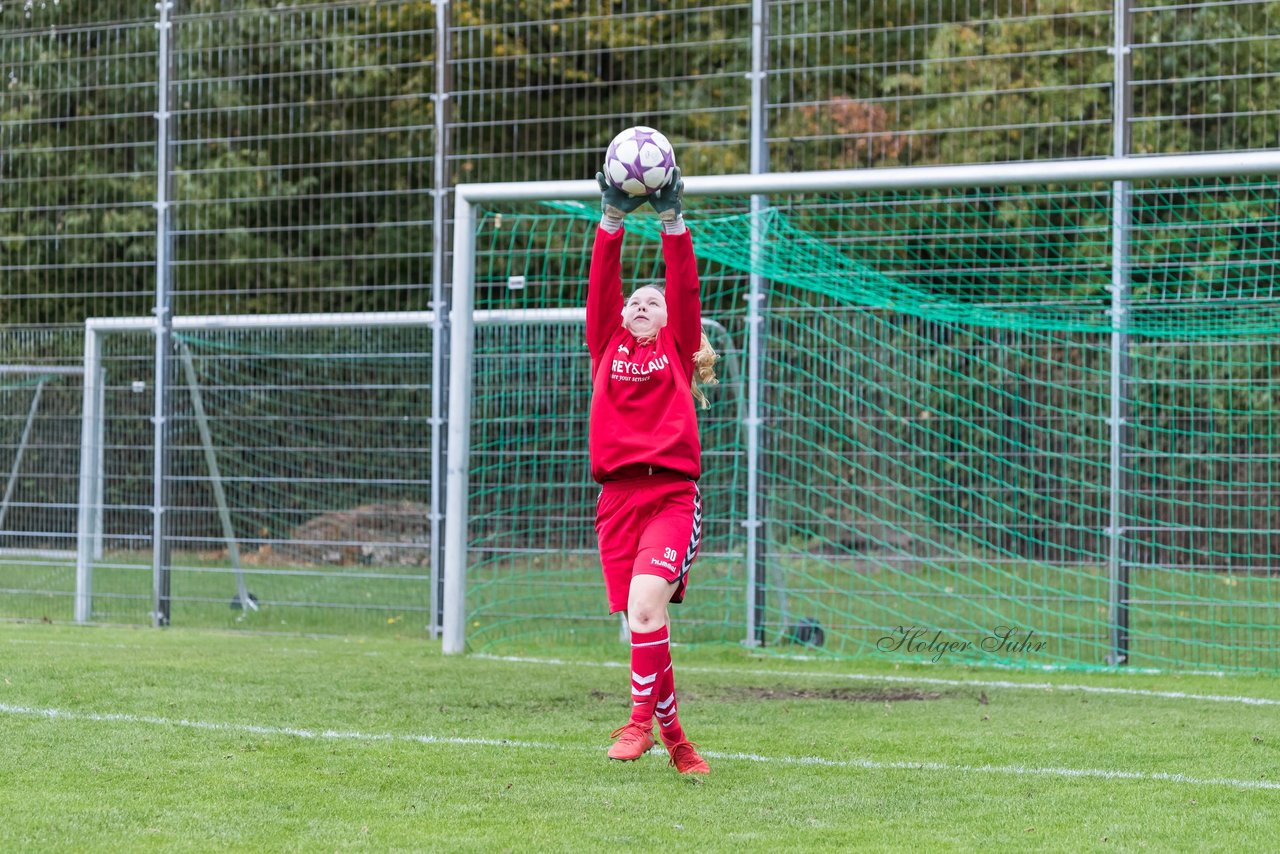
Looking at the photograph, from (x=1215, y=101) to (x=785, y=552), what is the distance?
4.31 meters

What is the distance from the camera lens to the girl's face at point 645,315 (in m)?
5.32

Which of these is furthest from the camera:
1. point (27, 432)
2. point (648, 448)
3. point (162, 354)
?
point (27, 432)

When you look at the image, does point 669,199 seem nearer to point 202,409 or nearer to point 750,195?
point 750,195

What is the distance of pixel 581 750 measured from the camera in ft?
18.0

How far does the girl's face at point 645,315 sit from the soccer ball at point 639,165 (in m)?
0.38

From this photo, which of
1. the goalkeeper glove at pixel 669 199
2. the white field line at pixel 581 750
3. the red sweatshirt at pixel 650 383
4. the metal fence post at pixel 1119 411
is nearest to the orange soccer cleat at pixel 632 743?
the white field line at pixel 581 750

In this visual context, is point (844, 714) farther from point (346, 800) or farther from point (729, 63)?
point (729, 63)

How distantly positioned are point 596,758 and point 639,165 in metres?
2.11

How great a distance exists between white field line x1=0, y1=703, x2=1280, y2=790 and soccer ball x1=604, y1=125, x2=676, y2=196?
2054 mm

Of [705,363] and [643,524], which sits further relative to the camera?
[705,363]

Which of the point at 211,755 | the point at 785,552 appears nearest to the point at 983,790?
the point at 211,755

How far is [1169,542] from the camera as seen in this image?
9.35 metres

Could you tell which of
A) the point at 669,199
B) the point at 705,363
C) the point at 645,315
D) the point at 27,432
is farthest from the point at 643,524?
the point at 27,432

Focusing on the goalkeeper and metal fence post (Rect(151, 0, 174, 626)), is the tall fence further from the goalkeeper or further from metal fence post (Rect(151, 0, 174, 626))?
the goalkeeper
